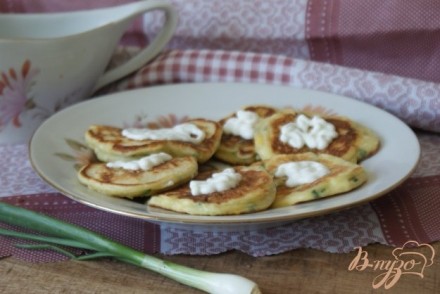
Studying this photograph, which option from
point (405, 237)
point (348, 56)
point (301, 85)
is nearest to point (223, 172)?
point (405, 237)

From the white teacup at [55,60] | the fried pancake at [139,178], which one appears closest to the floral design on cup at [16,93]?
the white teacup at [55,60]

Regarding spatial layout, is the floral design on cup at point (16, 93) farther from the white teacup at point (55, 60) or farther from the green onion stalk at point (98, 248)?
the green onion stalk at point (98, 248)

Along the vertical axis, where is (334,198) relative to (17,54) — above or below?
below

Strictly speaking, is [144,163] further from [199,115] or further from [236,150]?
[199,115]

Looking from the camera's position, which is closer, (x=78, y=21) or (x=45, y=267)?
(x=45, y=267)

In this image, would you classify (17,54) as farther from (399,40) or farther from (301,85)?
(399,40)

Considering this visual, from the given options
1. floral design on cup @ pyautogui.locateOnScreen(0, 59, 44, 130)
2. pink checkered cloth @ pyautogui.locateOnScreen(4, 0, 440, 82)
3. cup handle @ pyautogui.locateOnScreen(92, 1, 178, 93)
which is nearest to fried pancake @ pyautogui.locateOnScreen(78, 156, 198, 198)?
floral design on cup @ pyautogui.locateOnScreen(0, 59, 44, 130)

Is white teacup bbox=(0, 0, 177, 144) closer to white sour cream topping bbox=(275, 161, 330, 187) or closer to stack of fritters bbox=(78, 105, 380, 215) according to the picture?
stack of fritters bbox=(78, 105, 380, 215)
